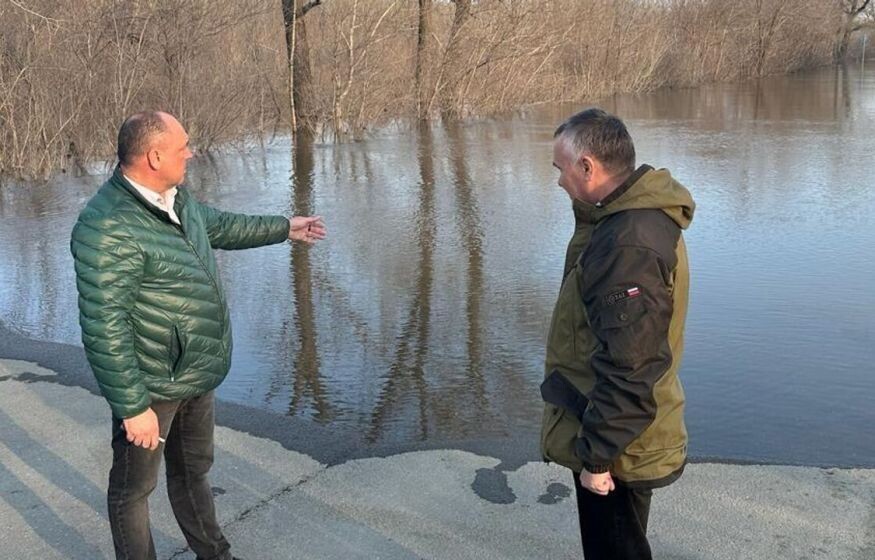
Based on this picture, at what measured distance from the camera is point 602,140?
2465 millimetres

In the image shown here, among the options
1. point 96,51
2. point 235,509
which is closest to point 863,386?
point 235,509

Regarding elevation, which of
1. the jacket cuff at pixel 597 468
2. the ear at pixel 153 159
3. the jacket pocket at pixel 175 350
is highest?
the ear at pixel 153 159

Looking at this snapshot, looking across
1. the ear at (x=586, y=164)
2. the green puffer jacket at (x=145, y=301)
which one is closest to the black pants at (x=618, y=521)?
the ear at (x=586, y=164)

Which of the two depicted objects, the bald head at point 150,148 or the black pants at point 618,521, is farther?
the bald head at point 150,148

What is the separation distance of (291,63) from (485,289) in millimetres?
12520

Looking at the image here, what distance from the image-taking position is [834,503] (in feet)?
12.6

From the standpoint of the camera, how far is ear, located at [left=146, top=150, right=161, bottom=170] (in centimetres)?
293

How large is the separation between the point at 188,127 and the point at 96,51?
2147 mm

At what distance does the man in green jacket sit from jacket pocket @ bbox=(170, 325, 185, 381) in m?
1.33

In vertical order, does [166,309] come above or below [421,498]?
above

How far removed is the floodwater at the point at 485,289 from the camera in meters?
5.16

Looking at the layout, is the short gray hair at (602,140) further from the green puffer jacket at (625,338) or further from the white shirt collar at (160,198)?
the white shirt collar at (160,198)

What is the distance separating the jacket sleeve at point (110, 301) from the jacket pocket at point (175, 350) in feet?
0.54

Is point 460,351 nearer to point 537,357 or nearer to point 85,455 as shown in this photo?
point 537,357
